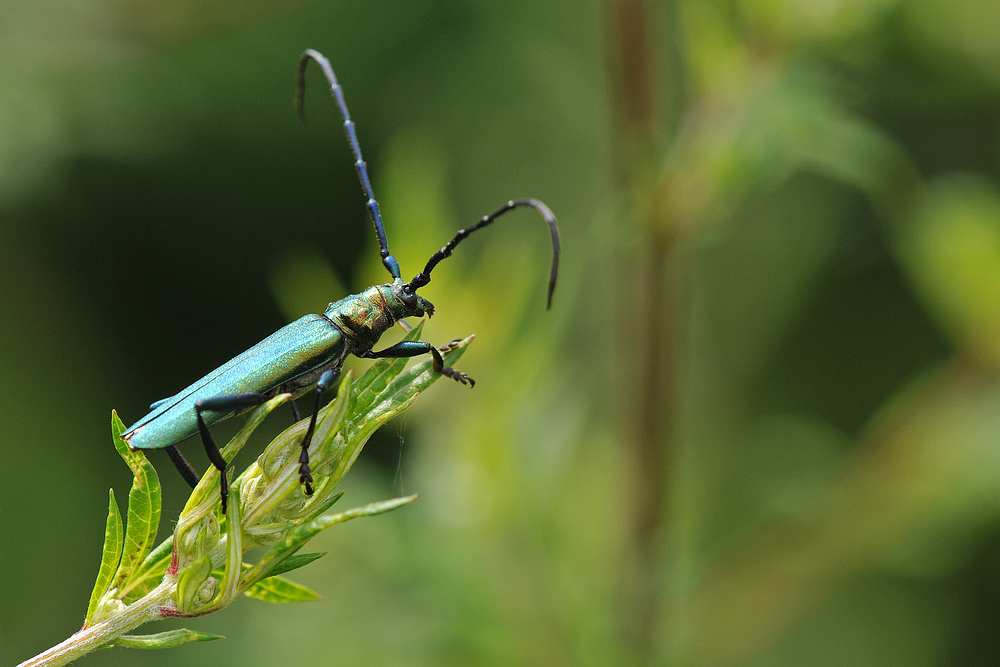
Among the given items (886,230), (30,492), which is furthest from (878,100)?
(30,492)

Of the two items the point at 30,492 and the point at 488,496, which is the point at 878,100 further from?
the point at 30,492

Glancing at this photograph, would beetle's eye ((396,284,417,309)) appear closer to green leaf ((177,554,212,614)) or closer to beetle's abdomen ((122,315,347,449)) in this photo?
beetle's abdomen ((122,315,347,449))

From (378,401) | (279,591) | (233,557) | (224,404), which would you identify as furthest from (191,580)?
(224,404)

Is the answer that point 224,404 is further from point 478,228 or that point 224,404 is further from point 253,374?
point 478,228

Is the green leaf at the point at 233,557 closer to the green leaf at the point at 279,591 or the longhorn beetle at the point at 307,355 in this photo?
the green leaf at the point at 279,591

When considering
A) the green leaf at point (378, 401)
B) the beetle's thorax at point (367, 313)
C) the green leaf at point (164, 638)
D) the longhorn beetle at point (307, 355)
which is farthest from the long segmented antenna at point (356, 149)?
the green leaf at point (164, 638)
